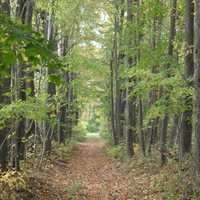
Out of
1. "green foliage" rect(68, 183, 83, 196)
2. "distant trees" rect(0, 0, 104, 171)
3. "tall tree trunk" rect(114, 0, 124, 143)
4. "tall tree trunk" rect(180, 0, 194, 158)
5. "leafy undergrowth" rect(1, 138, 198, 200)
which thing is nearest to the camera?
"distant trees" rect(0, 0, 104, 171)

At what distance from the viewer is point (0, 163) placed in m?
5.28

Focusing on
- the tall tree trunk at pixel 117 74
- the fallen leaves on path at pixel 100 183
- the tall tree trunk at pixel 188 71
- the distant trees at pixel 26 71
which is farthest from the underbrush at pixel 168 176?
the tall tree trunk at pixel 117 74

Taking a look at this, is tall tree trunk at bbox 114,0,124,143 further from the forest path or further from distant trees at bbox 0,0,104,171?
the forest path

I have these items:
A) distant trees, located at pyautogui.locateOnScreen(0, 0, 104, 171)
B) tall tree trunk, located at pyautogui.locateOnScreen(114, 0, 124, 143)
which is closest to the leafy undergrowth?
distant trees, located at pyautogui.locateOnScreen(0, 0, 104, 171)

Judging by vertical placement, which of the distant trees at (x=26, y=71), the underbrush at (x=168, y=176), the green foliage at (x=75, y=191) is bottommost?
the green foliage at (x=75, y=191)

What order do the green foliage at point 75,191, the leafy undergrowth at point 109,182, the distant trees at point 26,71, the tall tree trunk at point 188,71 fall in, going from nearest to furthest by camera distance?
the distant trees at point 26,71 < the leafy undergrowth at point 109,182 < the green foliage at point 75,191 < the tall tree trunk at point 188,71

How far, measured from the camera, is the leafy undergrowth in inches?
209

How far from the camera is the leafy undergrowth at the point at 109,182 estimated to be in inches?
209

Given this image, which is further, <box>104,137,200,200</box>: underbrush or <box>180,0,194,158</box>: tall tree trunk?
<box>180,0,194,158</box>: tall tree trunk

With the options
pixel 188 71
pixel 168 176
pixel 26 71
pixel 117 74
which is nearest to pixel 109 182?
pixel 168 176

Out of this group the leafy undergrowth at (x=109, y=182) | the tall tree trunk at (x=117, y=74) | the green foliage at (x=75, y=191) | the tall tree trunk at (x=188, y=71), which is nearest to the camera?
the leafy undergrowth at (x=109, y=182)

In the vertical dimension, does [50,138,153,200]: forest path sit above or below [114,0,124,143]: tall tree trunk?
below

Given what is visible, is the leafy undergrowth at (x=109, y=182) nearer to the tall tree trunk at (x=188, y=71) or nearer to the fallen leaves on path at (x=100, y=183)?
the fallen leaves on path at (x=100, y=183)

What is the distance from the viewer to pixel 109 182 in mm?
8188
